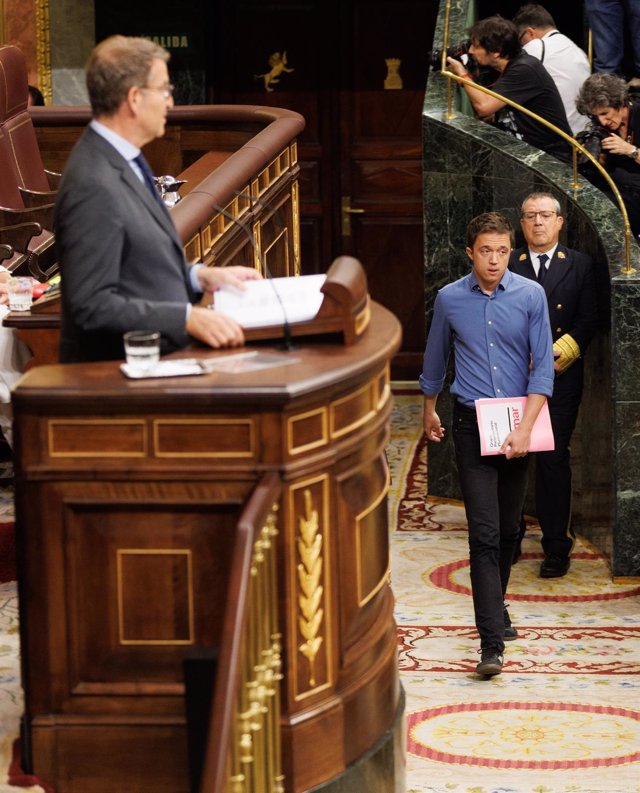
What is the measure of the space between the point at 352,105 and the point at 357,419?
7.51 metres

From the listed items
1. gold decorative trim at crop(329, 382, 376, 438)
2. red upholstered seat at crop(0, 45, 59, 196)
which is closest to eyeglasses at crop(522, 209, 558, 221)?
red upholstered seat at crop(0, 45, 59, 196)

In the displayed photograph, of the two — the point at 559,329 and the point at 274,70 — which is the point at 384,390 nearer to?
the point at 559,329

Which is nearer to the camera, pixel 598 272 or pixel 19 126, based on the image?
pixel 598 272

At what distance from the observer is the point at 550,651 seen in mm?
6129

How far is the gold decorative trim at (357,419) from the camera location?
3510 mm

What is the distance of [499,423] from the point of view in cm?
561

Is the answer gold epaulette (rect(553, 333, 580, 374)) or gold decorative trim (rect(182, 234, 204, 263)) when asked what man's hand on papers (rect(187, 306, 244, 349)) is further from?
gold epaulette (rect(553, 333, 580, 374))

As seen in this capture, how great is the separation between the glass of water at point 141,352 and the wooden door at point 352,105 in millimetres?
7424

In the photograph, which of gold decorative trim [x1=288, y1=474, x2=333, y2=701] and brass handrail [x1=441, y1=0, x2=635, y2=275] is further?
brass handrail [x1=441, y1=0, x2=635, y2=275]

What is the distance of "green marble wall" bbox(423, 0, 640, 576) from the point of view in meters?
6.77

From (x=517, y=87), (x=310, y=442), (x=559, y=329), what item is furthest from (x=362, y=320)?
(x=517, y=87)

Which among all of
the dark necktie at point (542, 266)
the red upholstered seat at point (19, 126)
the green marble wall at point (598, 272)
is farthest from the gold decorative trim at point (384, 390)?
the red upholstered seat at point (19, 126)

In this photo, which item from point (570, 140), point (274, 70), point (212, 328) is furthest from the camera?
point (274, 70)

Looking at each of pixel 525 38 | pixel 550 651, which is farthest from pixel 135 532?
pixel 525 38
